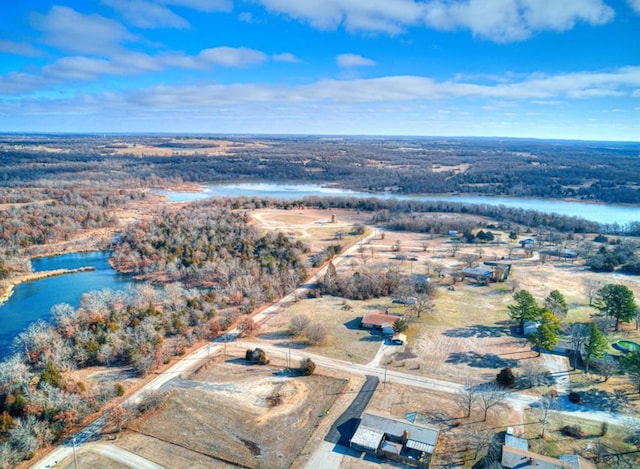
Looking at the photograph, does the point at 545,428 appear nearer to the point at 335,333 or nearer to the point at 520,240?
the point at 335,333

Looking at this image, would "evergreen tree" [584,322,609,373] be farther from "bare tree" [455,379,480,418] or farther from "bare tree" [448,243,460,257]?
"bare tree" [448,243,460,257]

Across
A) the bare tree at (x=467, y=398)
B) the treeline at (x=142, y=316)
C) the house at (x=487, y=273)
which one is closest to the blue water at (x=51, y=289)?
the treeline at (x=142, y=316)

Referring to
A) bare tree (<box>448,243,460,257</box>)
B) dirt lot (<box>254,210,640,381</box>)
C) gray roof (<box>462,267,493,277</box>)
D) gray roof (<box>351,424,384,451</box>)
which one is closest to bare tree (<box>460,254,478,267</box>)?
dirt lot (<box>254,210,640,381</box>)

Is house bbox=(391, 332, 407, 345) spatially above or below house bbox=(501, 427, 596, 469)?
below

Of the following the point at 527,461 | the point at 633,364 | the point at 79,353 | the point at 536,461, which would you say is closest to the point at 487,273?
the point at 633,364

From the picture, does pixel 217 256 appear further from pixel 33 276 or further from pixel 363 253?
pixel 33 276

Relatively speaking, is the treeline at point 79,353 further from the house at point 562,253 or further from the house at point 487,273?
the house at point 562,253

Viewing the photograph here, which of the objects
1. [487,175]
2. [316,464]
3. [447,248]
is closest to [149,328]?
[316,464]
